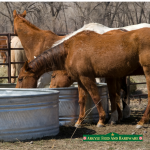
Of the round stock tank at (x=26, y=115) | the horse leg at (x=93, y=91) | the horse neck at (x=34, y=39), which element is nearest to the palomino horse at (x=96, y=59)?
the horse leg at (x=93, y=91)

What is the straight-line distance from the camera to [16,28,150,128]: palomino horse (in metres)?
4.28

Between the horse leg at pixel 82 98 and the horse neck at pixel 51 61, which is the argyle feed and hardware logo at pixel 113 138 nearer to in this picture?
the horse leg at pixel 82 98

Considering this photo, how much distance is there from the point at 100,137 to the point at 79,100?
1231 millimetres

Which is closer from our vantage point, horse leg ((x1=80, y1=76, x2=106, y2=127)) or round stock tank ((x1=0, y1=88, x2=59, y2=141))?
round stock tank ((x1=0, y1=88, x2=59, y2=141))

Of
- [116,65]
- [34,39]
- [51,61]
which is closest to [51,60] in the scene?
[51,61]

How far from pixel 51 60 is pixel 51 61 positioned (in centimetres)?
2

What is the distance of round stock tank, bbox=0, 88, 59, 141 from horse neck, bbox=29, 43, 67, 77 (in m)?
1.23

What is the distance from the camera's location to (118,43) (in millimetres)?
4398

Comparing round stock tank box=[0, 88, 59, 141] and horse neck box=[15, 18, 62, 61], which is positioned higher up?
horse neck box=[15, 18, 62, 61]

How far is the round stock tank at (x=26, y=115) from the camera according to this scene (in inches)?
132

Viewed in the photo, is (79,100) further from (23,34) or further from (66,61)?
(23,34)

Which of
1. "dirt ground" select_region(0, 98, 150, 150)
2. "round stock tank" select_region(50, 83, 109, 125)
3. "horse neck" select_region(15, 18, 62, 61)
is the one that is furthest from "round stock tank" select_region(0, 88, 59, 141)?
"horse neck" select_region(15, 18, 62, 61)

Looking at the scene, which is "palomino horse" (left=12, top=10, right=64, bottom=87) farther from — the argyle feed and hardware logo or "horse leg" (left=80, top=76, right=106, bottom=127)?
the argyle feed and hardware logo

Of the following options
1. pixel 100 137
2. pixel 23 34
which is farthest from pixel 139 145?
pixel 23 34
